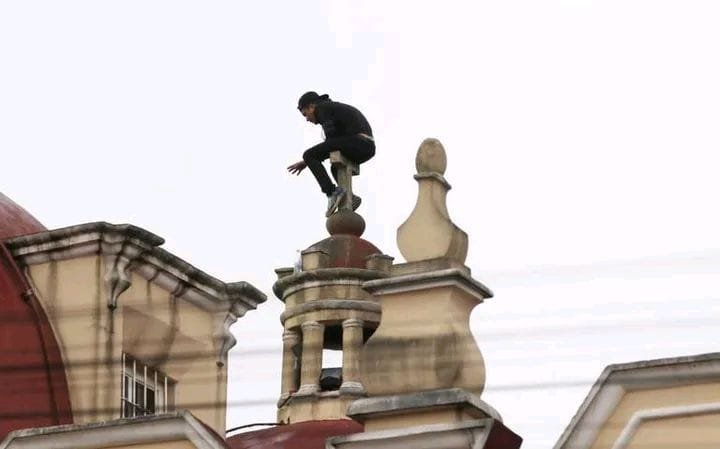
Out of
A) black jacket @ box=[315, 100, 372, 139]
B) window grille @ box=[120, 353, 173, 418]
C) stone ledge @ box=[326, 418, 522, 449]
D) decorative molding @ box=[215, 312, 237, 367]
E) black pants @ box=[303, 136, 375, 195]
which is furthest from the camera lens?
black pants @ box=[303, 136, 375, 195]

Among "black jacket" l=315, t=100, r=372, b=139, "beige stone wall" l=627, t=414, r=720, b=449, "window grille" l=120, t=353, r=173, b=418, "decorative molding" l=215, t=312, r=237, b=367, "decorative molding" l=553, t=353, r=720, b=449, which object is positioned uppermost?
"black jacket" l=315, t=100, r=372, b=139

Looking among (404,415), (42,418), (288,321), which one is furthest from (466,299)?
(288,321)

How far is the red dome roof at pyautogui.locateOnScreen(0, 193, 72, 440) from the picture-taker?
3444 centimetres

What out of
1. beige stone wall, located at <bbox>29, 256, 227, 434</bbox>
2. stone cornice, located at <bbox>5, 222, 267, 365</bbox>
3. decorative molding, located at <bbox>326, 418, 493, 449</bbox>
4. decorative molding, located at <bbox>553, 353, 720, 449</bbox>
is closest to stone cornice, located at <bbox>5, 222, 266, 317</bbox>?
stone cornice, located at <bbox>5, 222, 267, 365</bbox>

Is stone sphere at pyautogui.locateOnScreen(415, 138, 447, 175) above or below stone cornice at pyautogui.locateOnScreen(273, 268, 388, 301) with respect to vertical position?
below

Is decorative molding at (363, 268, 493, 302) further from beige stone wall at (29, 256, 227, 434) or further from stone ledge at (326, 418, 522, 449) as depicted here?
beige stone wall at (29, 256, 227, 434)

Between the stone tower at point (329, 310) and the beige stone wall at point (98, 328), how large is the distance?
1.73m

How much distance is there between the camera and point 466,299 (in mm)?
31078

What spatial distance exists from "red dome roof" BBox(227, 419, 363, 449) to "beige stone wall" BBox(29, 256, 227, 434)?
1.26 meters

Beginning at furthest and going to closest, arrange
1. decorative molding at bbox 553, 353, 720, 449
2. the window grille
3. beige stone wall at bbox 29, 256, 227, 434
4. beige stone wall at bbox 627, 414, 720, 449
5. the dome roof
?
1. the dome roof
2. the window grille
3. beige stone wall at bbox 29, 256, 227, 434
4. decorative molding at bbox 553, 353, 720, 449
5. beige stone wall at bbox 627, 414, 720, 449

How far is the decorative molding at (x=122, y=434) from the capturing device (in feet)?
101

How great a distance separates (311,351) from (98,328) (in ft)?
12.1

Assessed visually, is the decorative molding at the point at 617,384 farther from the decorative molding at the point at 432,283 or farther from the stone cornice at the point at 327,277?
the stone cornice at the point at 327,277

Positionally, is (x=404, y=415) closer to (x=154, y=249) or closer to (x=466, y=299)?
(x=466, y=299)
